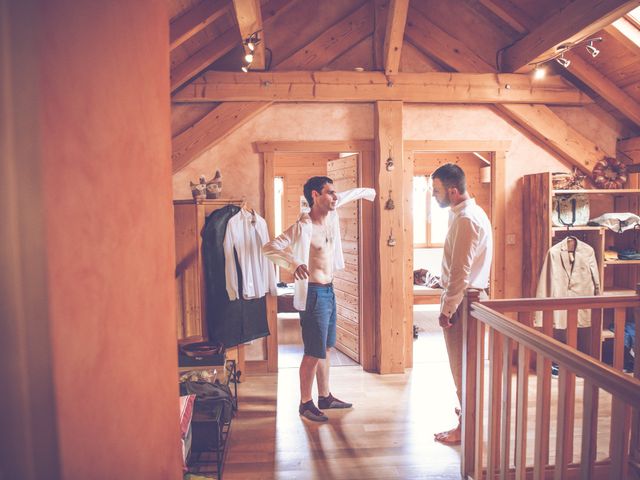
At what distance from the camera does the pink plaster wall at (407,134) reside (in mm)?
4418

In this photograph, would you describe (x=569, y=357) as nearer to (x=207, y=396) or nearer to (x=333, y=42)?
(x=207, y=396)

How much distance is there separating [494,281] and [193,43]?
369 centimetres

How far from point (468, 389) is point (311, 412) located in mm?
1337

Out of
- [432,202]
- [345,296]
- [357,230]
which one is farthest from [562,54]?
[432,202]

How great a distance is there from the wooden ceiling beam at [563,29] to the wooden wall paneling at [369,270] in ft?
5.53

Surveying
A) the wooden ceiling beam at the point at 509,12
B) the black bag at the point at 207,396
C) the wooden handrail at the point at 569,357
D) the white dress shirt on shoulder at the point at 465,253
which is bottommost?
the black bag at the point at 207,396

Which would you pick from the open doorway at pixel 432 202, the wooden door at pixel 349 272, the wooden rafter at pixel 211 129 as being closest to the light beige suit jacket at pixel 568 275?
the wooden door at pixel 349 272

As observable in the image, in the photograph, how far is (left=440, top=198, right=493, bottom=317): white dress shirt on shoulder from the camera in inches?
107

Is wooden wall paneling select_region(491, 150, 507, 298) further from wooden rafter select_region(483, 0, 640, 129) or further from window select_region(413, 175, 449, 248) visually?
window select_region(413, 175, 449, 248)

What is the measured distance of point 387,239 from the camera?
4.39 meters

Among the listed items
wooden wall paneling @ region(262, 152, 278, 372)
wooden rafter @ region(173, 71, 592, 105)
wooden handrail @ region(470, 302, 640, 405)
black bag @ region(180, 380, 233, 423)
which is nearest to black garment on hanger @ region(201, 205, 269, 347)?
wooden wall paneling @ region(262, 152, 278, 372)

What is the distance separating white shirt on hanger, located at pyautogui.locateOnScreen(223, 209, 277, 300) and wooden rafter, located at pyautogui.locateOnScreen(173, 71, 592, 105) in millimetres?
1203

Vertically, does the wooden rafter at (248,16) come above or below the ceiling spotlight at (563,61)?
above

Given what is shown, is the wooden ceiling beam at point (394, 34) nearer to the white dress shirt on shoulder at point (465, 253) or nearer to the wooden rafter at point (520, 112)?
the wooden rafter at point (520, 112)
